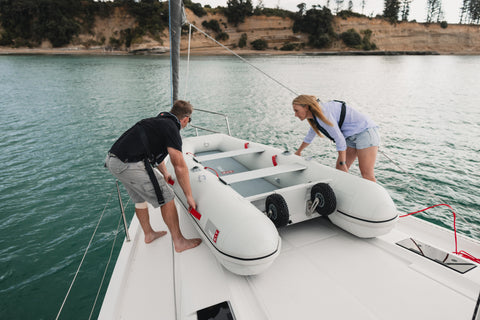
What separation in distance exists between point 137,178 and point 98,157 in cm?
559

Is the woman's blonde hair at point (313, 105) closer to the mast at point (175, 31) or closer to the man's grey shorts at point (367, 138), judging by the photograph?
the man's grey shorts at point (367, 138)

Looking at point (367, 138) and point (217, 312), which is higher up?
point (367, 138)

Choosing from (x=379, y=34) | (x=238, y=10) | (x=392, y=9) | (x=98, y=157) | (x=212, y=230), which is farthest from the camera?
(x=392, y=9)

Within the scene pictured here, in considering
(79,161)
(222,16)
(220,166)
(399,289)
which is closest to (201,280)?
(399,289)

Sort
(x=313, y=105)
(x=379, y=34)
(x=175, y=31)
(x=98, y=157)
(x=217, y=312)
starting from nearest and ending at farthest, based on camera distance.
→ 1. (x=217, y=312)
2. (x=313, y=105)
3. (x=175, y=31)
4. (x=98, y=157)
5. (x=379, y=34)

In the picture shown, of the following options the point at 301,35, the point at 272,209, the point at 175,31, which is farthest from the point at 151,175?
the point at 301,35

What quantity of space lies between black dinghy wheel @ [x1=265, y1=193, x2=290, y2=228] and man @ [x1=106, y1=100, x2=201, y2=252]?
720mm

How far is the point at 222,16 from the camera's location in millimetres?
69188

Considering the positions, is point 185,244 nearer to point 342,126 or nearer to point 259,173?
point 259,173

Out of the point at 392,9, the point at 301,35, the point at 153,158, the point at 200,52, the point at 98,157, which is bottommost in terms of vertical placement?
the point at 98,157

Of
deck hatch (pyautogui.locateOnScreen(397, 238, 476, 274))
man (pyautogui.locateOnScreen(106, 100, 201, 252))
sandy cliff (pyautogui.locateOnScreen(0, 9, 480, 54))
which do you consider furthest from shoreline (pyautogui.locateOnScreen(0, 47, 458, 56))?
deck hatch (pyautogui.locateOnScreen(397, 238, 476, 274))

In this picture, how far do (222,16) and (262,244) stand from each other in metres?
77.9

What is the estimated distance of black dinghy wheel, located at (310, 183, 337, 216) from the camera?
8.16 ft

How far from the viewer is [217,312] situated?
1769 millimetres
